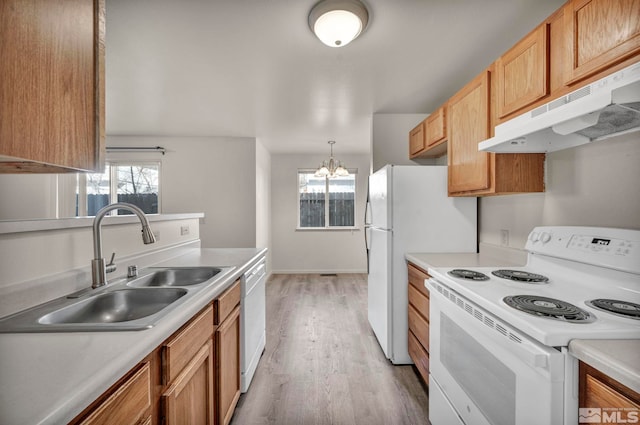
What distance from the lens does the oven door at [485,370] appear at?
849 millimetres

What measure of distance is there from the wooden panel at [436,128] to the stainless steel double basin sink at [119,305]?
1999 mm

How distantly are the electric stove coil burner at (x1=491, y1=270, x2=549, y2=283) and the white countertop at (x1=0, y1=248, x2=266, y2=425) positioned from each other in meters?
1.53

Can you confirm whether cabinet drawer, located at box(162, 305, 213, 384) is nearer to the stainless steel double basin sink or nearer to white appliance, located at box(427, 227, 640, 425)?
the stainless steel double basin sink

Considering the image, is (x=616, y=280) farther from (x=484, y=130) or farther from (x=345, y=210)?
(x=345, y=210)

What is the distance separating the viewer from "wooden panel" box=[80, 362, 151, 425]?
64cm

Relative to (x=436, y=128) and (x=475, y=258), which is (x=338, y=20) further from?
(x=475, y=258)

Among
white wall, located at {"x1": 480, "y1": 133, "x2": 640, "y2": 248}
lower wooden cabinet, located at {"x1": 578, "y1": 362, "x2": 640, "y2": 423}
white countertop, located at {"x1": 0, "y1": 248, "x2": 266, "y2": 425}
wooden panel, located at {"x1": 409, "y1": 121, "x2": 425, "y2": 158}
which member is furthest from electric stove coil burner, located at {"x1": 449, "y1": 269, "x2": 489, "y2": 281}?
wooden panel, located at {"x1": 409, "y1": 121, "x2": 425, "y2": 158}

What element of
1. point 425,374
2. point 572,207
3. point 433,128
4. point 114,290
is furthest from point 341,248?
point 114,290

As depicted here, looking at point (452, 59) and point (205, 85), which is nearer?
point (452, 59)

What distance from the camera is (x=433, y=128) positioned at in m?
2.67

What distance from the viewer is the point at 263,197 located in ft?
17.3

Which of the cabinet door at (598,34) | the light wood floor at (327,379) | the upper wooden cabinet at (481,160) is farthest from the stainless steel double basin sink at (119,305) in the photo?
the cabinet door at (598,34)

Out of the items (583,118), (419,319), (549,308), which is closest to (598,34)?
(583,118)

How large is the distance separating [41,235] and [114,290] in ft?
1.15
